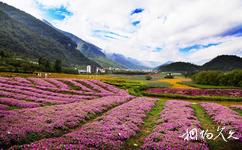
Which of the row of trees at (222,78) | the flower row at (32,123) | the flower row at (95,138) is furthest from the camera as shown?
the row of trees at (222,78)

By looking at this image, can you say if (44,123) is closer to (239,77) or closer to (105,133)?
(105,133)

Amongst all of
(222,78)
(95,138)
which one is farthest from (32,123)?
→ (222,78)

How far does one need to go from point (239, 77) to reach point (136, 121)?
82.0 metres

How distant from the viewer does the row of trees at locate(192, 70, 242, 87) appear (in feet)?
303

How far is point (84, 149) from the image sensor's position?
13430 mm

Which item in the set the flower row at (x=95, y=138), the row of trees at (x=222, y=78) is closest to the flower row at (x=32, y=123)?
the flower row at (x=95, y=138)

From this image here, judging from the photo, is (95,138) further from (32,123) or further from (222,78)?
(222,78)

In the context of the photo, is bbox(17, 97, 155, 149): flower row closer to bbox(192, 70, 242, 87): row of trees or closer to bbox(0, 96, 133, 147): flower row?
bbox(0, 96, 133, 147): flower row

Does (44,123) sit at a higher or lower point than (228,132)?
higher

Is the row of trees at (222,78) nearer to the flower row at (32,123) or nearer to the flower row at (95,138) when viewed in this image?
the flower row at (95,138)

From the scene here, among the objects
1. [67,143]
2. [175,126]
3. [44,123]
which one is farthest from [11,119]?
[175,126]

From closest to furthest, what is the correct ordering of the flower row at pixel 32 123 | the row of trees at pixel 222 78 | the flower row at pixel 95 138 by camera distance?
the flower row at pixel 95 138 < the flower row at pixel 32 123 < the row of trees at pixel 222 78

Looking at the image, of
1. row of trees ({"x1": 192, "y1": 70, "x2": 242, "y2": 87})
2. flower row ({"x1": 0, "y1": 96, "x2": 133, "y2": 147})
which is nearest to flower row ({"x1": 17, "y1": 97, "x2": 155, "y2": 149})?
Answer: flower row ({"x1": 0, "y1": 96, "x2": 133, "y2": 147})

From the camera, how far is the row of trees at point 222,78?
92.4 m
